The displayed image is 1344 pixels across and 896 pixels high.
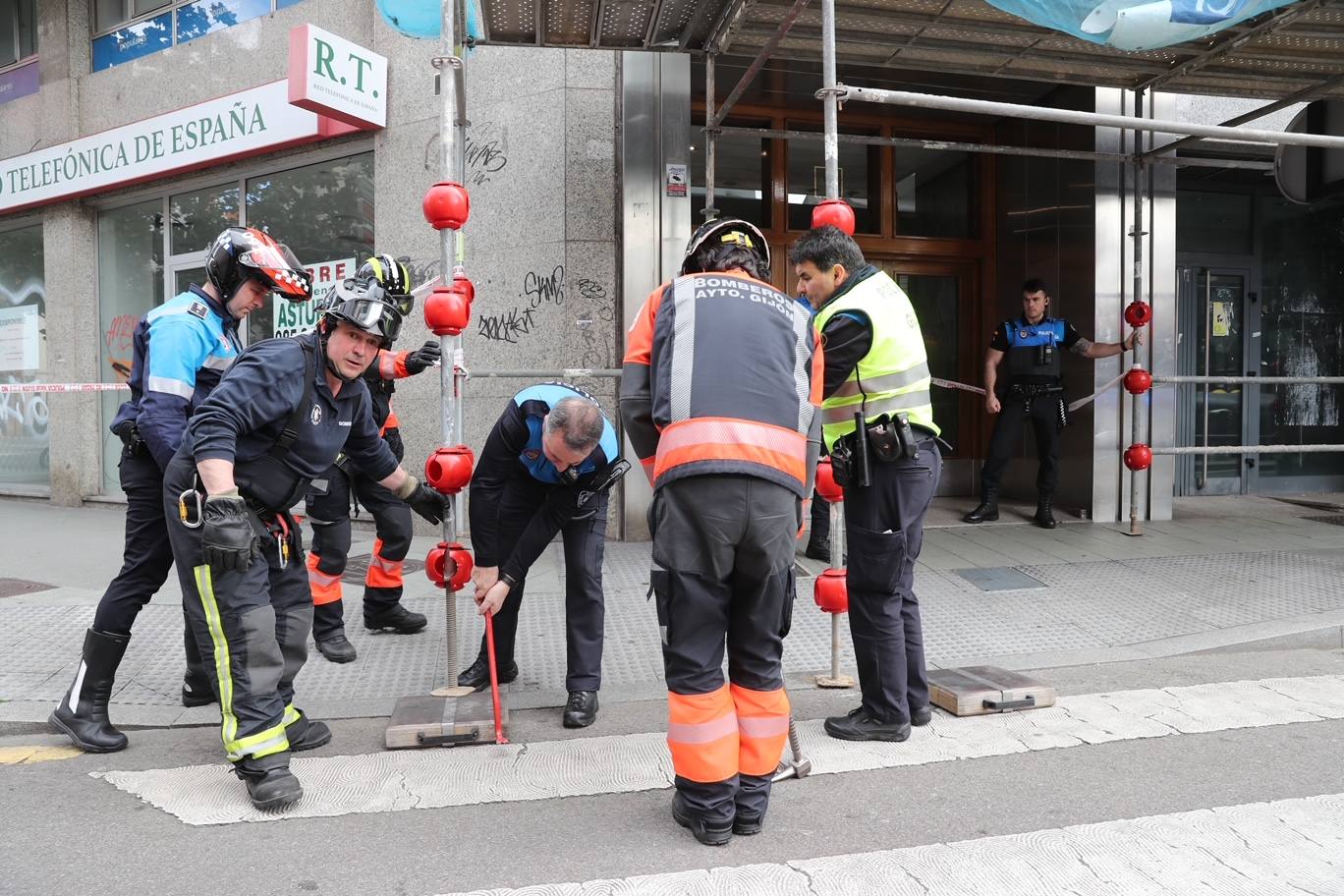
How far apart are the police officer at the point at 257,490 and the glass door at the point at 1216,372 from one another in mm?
8730

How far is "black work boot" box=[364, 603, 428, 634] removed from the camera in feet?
15.4

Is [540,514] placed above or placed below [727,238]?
below

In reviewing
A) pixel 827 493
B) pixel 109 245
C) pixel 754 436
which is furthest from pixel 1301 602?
pixel 109 245

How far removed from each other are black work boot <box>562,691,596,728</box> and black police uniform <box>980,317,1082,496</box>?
15.7ft

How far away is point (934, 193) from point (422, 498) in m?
6.90

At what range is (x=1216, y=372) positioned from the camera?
929 centimetres

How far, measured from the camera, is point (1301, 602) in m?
5.07

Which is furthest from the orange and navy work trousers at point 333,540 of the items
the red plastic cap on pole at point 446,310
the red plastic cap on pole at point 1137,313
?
the red plastic cap on pole at point 1137,313

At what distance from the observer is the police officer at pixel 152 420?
330 centimetres

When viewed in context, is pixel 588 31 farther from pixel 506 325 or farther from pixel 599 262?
pixel 506 325

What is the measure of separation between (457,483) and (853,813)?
75.1 inches

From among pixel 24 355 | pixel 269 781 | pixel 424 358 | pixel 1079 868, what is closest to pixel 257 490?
pixel 269 781

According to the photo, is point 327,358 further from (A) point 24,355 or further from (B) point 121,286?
(A) point 24,355

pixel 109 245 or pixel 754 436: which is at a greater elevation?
pixel 109 245
